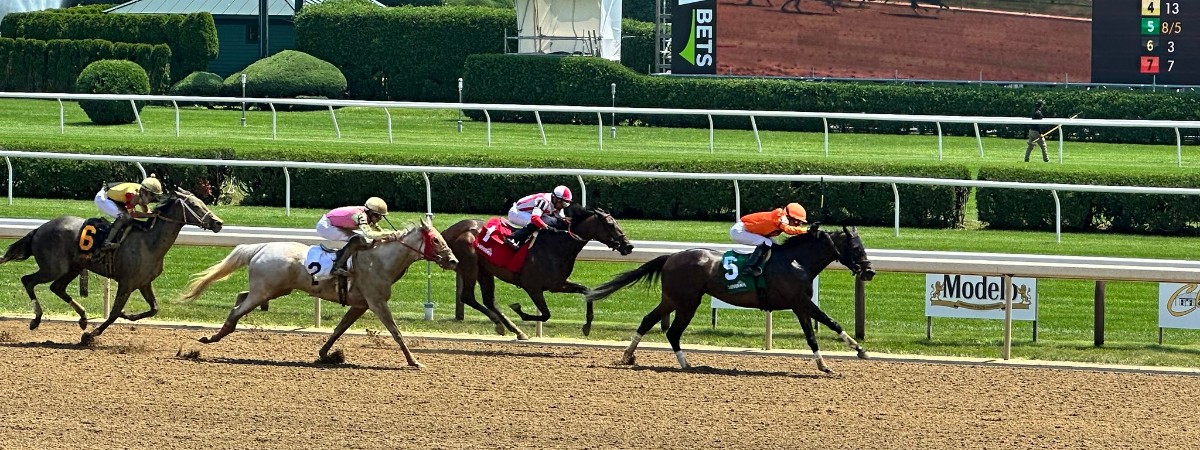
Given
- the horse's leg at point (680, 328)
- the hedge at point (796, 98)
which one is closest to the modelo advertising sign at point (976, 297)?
the horse's leg at point (680, 328)

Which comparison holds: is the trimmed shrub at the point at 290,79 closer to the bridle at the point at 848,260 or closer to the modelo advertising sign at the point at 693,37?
the modelo advertising sign at the point at 693,37

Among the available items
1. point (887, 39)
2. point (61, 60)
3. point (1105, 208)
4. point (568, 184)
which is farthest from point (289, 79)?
point (1105, 208)

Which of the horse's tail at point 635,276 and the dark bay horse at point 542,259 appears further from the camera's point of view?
the dark bay horse at point 542,259

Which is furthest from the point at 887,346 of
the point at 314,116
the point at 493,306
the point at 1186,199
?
the point at 314,116

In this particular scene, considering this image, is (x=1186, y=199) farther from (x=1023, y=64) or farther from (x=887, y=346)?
(x=1023, y=64)

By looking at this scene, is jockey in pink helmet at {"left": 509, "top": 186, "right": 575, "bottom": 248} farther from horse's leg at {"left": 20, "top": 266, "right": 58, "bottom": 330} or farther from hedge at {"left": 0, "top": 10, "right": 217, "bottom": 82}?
hedge at {"left": 0, "top": 10, "right": 217, "bottom": 82}

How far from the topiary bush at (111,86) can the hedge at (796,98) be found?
4322 mm

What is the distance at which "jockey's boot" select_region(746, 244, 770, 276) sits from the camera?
974cm

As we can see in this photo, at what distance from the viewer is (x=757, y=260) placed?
9758 mm

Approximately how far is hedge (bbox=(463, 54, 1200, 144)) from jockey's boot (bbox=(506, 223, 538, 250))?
1029cm

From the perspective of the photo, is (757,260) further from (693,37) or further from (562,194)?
(693,37)

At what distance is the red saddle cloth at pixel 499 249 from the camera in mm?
10689

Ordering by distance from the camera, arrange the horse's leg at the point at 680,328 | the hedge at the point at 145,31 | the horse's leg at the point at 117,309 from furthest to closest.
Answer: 1. the hedge at the point at 145,31
2. the horse's leg at the point at 117,309
3. the horse's leg at the point at 680,328

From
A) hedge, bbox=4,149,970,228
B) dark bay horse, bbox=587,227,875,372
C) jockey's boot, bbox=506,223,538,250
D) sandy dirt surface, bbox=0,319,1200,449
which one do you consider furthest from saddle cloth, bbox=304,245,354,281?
hedge, bbox=4,149,970,228
